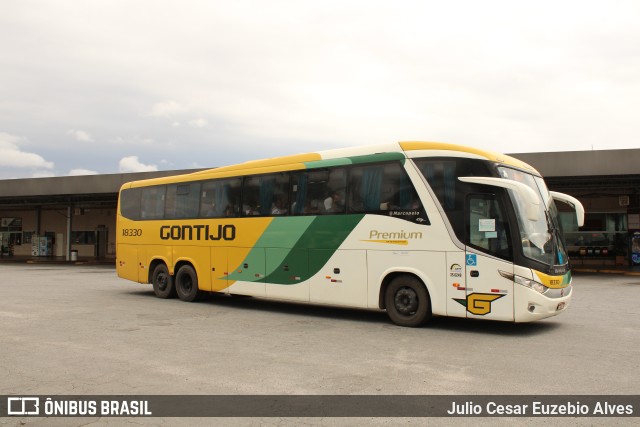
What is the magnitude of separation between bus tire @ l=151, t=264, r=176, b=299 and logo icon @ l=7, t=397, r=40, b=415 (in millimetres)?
9241

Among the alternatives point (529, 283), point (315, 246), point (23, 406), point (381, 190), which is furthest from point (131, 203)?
point (529, 283)

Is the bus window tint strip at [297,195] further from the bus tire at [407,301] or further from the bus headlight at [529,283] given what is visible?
the bus headlight at [529,283]

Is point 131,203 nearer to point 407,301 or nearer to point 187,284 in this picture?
point 187,284

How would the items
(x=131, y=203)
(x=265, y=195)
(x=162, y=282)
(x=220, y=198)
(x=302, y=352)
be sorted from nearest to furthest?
(x=302, y=352) < (x=265, y=195) < (x=220, y=198) < (x=162, y=282) < (x=131, y=203)

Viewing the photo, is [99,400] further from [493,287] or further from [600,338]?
[600,338]

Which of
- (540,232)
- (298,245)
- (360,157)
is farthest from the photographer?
(298,245)

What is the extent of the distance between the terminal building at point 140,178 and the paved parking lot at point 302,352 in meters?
11.3

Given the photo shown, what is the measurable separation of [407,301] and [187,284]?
22.2 ft

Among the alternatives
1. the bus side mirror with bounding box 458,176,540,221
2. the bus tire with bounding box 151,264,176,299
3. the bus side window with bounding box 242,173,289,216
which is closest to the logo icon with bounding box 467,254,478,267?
the bus side mirror with bounding box 458,176,540,221

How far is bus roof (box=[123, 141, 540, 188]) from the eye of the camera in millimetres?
9242

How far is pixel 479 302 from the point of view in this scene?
8.75 m

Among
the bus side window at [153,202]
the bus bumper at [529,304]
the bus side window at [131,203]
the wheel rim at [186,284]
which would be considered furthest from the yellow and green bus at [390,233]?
the bus side window at [131,203]

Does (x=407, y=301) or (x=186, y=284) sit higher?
(x=407, y=301)

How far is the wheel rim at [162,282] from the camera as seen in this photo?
1453 centimetres
